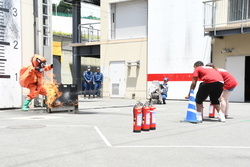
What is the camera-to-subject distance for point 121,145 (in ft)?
19.5

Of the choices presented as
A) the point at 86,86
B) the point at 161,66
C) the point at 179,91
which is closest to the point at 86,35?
the point at 86,86

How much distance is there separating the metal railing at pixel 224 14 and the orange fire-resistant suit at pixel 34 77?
1083 centimetres

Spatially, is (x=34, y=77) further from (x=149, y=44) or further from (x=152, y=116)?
(x=149, y=44)

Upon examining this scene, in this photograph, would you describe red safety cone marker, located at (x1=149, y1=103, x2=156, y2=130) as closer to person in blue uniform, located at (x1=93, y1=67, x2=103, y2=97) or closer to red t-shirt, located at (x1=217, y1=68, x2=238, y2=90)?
red t-shirt, located at (x1=217, y1=68, x2=238, y2=90)

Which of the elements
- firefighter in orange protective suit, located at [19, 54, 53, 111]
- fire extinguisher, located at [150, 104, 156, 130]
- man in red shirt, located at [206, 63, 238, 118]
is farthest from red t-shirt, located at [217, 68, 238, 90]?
firefighter in orange protective suit, located at [19, 54, 53, 111]

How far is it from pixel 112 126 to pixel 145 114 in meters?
1.35

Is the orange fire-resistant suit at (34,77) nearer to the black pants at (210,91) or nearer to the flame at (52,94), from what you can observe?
the flame at (52,94)

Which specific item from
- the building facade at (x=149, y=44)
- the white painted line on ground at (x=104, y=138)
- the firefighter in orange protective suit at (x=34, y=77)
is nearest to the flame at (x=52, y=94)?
the firefighter in orange protective suit at (x=34, y=77)

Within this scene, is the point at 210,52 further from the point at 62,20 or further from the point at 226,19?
the point at 62,20

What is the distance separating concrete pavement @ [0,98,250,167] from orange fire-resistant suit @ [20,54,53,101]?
361 cm

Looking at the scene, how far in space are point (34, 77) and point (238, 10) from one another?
12739 millimetres

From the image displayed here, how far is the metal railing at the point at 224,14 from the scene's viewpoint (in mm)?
17891

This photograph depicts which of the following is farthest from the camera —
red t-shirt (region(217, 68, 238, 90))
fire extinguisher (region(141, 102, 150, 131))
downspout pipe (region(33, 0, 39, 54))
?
downspout pipe (region(33, 0, 39, 54))

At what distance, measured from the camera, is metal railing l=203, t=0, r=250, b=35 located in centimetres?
1789
